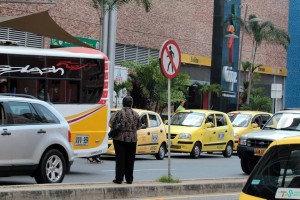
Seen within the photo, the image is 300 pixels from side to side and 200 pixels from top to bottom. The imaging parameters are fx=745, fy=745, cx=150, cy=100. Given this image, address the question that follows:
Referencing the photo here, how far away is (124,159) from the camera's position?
48.2ft

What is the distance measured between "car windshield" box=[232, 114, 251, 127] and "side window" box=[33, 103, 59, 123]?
17.3 meters

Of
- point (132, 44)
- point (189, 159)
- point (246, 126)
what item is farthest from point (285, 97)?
point (189, 159)

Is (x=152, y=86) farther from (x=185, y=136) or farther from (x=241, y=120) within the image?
(x=185, y=136)

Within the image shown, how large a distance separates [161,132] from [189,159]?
2.07 m

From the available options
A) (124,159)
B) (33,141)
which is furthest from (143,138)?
(33,141)

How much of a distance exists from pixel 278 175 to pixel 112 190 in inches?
297

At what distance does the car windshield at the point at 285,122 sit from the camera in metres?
19.5

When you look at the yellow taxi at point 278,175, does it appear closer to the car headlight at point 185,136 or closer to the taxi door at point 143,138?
the taxi door at point 143,138

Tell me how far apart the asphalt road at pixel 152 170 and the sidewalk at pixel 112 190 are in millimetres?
2462

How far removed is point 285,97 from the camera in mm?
75375

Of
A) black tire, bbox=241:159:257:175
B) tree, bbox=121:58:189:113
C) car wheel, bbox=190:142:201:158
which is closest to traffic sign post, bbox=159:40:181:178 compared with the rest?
black tire, bbox=241:159:257:175

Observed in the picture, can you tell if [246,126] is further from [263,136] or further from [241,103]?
[241,103]

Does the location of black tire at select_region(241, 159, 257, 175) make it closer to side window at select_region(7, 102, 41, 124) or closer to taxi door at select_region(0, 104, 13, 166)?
side window at select_region(7, 102, 41, 124)

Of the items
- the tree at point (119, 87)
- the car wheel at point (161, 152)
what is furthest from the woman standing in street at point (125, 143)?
the tree at point (119, 87)
